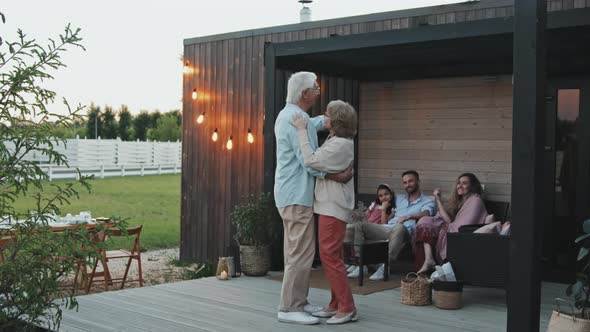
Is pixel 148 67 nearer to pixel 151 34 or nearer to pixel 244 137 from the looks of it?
pixel 151 34

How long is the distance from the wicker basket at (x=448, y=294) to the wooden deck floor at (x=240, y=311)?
0.20ft

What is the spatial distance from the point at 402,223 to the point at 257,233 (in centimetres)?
152

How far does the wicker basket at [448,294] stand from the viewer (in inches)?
226

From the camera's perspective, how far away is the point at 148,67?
29.4m

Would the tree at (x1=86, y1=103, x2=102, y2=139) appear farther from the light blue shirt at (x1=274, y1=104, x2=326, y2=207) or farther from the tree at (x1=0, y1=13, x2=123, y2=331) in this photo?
the tree at (x1=0, y1=13, x2=123, y2=331)

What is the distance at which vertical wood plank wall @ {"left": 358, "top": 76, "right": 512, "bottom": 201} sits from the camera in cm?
770

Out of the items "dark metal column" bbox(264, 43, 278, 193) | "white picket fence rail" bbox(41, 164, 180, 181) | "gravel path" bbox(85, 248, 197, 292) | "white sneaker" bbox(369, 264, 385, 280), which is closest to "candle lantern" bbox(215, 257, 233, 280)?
"dark metal column" bbox(264, 43, 278, 193)

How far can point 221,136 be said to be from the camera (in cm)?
917

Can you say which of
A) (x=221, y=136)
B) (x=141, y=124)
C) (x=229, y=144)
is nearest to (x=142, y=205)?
(x=221, y=136)

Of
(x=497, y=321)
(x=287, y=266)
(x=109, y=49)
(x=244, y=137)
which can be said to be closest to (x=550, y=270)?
(x=497, y=321)

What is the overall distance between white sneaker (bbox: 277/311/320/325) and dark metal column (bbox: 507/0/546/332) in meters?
1.66

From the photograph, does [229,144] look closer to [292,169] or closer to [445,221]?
[445,221]

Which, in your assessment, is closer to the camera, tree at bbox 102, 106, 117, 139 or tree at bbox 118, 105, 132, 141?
tree at bbox 102, 106, 117, 139

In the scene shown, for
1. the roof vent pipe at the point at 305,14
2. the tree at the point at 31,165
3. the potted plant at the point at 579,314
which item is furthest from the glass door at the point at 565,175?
the tree at the point at 31,165
